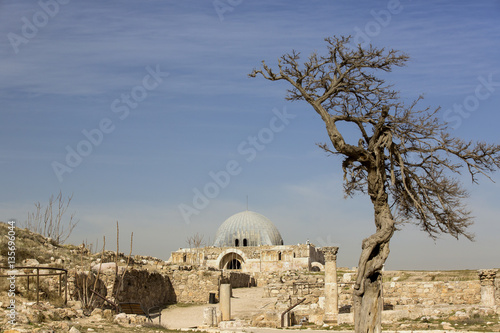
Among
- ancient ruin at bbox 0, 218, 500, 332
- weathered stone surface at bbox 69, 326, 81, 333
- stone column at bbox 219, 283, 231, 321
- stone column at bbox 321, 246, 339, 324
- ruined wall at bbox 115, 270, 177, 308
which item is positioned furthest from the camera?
ruined wall at bbox 115, 270, 177, 308

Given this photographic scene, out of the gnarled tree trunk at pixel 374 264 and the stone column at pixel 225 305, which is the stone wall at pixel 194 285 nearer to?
the stone column at pixel 225 305

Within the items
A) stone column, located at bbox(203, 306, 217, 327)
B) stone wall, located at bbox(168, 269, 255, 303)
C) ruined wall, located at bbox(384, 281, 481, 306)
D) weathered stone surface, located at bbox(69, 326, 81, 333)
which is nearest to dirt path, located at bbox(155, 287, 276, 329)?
stone column, located at bbox(203, 306, 217, 327)

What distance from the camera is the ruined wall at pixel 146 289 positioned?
21891mm

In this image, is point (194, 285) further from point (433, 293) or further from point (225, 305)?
point (433, 293)

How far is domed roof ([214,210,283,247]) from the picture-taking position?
4938cm

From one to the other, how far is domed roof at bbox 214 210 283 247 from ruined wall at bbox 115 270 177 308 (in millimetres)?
21999

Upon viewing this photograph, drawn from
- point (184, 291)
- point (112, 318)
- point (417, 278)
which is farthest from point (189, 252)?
point (112, 318)

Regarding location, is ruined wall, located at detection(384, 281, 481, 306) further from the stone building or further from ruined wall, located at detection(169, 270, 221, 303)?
the stone building

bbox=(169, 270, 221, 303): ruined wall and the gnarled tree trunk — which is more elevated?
the gnarled tree trunk

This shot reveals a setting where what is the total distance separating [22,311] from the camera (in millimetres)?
12414

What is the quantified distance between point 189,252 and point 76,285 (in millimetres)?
29856

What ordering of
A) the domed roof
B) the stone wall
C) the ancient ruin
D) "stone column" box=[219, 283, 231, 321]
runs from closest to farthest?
the ancient ruin
"stone column" box=[219, 283, 231, 321]
the stone wall
the domed roof

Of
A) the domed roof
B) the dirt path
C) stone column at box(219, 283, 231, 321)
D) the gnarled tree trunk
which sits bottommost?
the dirt path

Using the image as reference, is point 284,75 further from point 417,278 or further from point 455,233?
point 417,278
